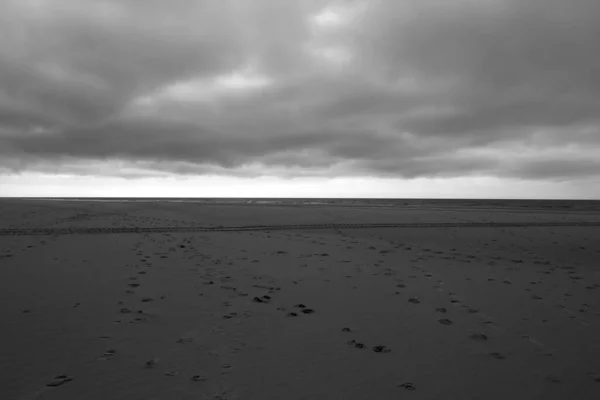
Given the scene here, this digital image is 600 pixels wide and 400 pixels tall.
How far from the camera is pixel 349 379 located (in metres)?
4.62

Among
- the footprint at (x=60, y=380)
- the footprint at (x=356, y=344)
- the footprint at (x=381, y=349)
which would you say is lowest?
the footprint at (x=381, y=349)

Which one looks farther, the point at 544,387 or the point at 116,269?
the point at 116,269

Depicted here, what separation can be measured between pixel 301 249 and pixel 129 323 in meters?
8.98

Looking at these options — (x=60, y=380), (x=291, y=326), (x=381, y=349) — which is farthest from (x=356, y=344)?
(x=60, y=380)

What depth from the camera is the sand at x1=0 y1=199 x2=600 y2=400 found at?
14.7ft

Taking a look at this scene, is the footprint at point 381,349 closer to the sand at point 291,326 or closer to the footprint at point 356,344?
the sand at point 291,326

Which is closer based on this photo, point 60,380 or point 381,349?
point 60,380

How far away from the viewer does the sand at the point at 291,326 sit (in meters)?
4.48

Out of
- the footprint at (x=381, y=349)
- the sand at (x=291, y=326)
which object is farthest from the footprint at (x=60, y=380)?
the footprint at (x=381, y=349)

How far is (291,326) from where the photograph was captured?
6434 millimetres

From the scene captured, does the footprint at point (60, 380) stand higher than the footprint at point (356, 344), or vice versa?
the footprint at point (60, 380)

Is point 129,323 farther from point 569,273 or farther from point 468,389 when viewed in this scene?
point 569,273

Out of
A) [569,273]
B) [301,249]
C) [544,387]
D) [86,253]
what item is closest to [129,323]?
[544,387]

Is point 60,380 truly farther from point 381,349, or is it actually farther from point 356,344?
point 381,349
